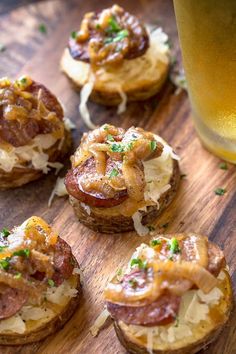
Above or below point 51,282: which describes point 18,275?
above

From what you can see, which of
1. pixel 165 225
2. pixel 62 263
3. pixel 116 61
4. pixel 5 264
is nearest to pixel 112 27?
pixel 116 61

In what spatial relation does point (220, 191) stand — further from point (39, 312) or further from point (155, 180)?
point (39, 312)

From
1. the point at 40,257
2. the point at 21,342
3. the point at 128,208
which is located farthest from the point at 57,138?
the point at 21,342

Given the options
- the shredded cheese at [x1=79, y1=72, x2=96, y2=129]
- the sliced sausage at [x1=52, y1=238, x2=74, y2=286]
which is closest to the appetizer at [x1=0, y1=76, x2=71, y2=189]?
the shredded cheese at [x1=79, y1=72, x2=96, y2=129]

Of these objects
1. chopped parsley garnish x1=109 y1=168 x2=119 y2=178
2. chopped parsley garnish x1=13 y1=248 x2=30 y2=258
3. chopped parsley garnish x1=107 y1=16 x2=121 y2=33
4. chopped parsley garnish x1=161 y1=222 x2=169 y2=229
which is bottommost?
chopped parsley garnish x1=161 y1=222 x2=169 y2=229

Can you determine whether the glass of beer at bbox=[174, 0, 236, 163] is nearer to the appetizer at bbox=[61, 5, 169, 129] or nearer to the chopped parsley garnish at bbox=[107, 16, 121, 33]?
the appetizer at bbox=[61, 5, 169, 129]

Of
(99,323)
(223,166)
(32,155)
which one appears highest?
(32,155)

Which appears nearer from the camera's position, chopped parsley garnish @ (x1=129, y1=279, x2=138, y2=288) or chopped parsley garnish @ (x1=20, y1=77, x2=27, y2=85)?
chopped parsley garnish @ (x1=129, y1=279, x2=138, y2=288)
